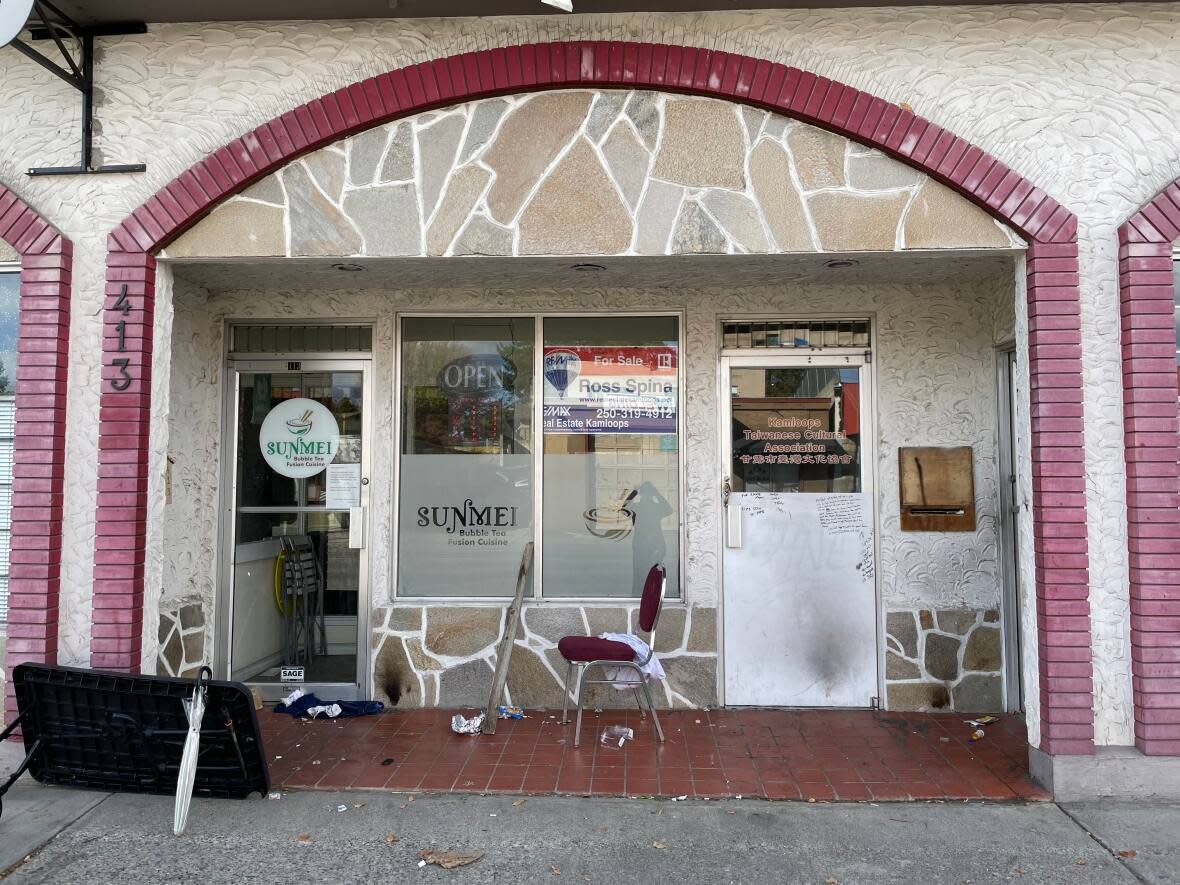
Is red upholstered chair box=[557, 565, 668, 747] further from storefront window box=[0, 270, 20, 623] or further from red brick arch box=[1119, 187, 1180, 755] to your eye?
storefront window box=[0, 270, 20, 623]

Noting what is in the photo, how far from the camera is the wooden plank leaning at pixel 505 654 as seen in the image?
4660mm

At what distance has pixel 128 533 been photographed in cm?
405

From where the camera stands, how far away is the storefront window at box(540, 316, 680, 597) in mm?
5336

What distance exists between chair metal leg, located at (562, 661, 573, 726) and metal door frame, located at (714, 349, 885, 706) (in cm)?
102

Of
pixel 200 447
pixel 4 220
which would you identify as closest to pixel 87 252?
pixel 4 220

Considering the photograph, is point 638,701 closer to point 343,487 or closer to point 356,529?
point 356,529

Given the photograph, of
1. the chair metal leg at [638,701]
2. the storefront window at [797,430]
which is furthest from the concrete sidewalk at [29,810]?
the storefront window at [797,430]

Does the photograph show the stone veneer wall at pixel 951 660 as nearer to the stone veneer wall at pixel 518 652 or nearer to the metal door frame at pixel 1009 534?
the metal door frame at pixel 1009 534

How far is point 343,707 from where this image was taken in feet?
16.7

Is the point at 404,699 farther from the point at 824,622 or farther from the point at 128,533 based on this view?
the point at 824,622

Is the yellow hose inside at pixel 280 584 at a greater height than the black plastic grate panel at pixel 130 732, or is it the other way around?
the yellow hose inside at pixel 280 584

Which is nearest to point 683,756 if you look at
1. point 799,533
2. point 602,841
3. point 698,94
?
point 602,841

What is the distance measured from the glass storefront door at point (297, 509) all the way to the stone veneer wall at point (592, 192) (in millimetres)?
1484

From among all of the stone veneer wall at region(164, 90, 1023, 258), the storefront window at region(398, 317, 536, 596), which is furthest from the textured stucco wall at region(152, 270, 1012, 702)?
the stone veneer wall at region(164, 90, 1023, 258)
